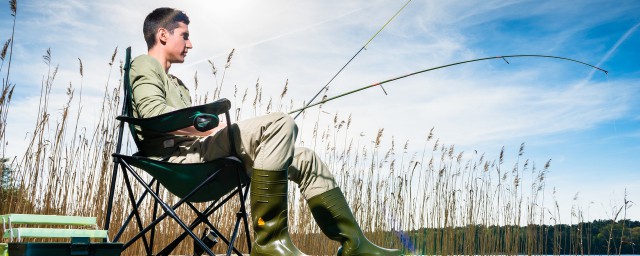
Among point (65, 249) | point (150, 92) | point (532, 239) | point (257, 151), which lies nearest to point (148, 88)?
point (150, 92)

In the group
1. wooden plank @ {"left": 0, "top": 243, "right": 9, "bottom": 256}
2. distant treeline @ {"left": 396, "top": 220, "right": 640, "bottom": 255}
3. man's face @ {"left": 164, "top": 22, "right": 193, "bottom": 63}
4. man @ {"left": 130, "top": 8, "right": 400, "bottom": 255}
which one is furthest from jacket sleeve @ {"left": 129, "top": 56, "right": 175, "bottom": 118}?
distant treeline @ {"left": 396, "top": 220, "right": 640, "bottom": 255}

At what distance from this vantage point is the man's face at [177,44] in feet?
7.59

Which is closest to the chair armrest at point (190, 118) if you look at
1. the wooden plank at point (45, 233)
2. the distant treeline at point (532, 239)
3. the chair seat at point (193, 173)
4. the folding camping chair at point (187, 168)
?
the folding camping chair at point (187, 168)

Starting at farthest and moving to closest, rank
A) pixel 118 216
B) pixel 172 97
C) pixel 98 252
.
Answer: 1. pixel 118 216
2. pixel 172 97
3. pixel 98 252

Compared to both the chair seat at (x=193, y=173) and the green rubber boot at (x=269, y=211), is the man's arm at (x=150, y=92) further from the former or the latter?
the green rubber boot at (x=269, y=211)

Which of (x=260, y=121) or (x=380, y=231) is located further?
(x=380, y=231)

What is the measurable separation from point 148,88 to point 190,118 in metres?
0.27

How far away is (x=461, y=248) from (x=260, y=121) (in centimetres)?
306

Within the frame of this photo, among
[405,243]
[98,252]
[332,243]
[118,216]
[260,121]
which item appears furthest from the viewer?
[405,243]

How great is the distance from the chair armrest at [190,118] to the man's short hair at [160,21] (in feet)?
1.63

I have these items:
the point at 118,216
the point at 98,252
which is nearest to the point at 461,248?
the point at 118,216

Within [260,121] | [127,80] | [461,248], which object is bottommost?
[461,248]

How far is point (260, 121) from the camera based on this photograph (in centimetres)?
189

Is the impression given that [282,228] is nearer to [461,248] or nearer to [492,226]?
[461,248]
